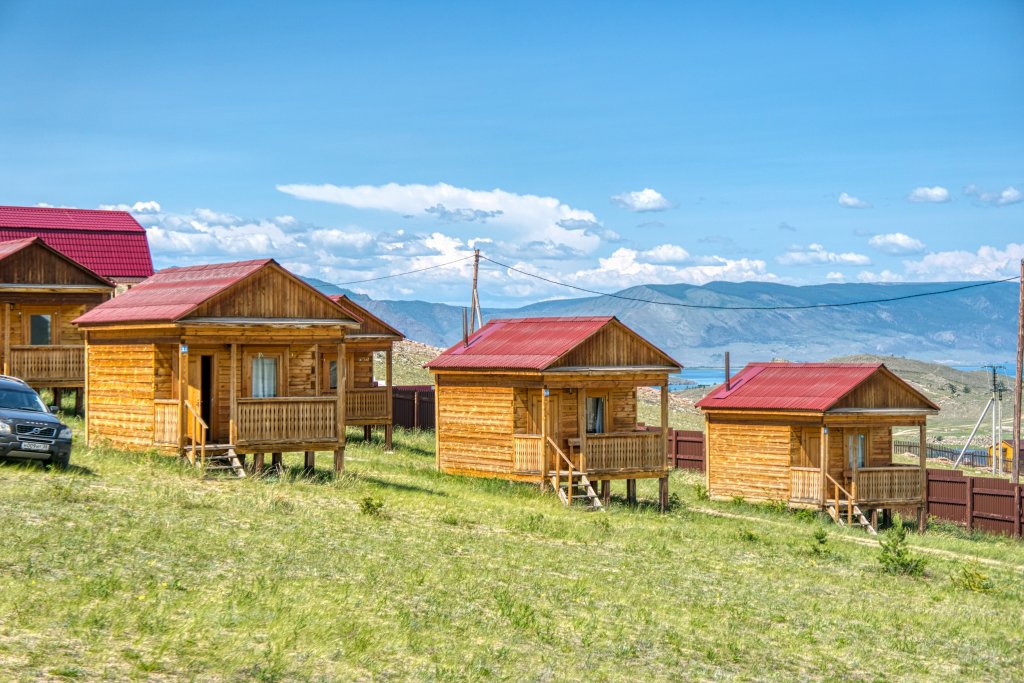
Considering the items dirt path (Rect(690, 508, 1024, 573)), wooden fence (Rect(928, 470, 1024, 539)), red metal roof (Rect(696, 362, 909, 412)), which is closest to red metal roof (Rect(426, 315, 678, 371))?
red metal roof (Rect(696, 362, 909, 412))

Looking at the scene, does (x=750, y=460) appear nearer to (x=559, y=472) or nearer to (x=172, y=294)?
(x=559, y=472)

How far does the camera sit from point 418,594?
1725cm

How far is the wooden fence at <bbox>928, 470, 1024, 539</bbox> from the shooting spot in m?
38.4

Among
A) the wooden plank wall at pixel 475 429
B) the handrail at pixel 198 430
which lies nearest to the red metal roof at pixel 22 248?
the handrail at pixel 198 430

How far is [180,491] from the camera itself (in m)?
23.8

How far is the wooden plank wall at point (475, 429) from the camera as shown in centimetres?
3450

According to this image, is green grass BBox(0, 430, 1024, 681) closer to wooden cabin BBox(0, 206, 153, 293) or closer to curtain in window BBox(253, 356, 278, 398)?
curtain in window BBox(253, 356, 278, 398)

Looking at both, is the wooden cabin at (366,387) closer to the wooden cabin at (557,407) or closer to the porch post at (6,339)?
the wooden cabin at (557,407)

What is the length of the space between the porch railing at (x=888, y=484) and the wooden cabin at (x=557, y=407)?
6605 millimetres

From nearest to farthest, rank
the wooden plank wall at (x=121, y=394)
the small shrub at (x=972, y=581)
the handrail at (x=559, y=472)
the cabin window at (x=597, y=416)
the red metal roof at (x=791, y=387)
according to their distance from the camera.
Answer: the small shrub at (x=972, y=581) → the wooden plank wall at (x=121, y=394) → the handrail at (x=559, y=472) → the cabin window at (x=597, y=416) → the red metal roof at (x=791, y=387)

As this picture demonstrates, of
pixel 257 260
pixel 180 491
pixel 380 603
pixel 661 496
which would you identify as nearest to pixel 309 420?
pixel 257 260

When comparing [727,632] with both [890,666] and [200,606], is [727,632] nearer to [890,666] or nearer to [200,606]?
[890,666]

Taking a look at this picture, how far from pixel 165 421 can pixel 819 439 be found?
19260mm

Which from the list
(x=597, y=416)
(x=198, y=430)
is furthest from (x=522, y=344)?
(x=198, y=430)
